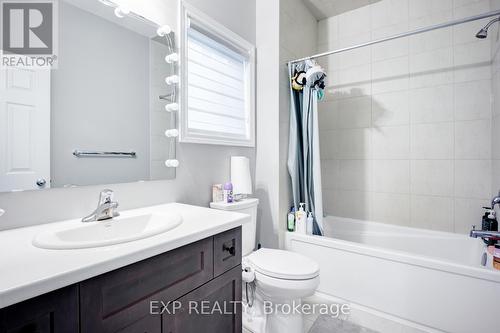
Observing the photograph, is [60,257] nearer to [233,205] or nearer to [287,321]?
[233,205]

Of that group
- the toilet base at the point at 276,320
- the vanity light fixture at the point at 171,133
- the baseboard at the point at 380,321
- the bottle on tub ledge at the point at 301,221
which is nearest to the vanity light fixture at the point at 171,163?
the vanity light fixture at the point at 171,133

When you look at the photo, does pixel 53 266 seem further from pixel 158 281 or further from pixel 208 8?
pixel 208 8

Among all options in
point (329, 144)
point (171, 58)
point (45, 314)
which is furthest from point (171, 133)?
point (329, 144)

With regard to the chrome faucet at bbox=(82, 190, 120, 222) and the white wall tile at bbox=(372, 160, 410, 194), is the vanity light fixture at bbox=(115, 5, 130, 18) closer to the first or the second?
the chrome faucet at bbox=(82, 190, 120, 222)

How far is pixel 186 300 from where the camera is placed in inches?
32.6

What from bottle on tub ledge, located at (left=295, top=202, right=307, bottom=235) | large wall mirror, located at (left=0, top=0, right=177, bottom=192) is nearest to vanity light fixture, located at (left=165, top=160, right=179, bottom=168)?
large wall mirror, located at (left=0, top=0, right=177, bottom=192)

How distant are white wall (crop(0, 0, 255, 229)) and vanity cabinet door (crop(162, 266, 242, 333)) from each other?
595 mm

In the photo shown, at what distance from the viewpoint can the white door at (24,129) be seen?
853 mm

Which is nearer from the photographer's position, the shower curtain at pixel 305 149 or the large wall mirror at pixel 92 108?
the large wall mirror at pixel 92 108

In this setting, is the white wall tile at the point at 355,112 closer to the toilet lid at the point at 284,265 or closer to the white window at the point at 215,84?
the white window at the point at 215,84

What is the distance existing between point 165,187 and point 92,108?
54 cm

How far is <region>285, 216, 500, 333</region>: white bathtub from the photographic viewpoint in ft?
4.51

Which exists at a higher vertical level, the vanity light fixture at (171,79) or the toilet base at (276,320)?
the vanity light fixture at (171,79)

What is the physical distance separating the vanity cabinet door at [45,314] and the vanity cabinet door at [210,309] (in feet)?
0.92
